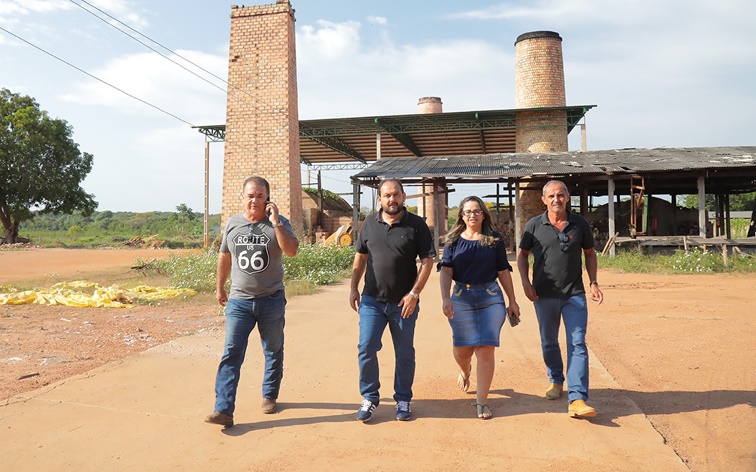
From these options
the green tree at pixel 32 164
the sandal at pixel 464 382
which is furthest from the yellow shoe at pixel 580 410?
the green tree at pixel 32 164

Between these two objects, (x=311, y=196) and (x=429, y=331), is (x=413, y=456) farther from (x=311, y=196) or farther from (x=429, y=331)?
(x=311, y=196)

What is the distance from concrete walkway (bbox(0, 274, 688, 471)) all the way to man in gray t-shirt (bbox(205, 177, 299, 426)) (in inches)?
14.1

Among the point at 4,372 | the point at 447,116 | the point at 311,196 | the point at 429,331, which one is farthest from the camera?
the point at 311,196

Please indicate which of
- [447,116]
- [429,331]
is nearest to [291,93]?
[447,116]

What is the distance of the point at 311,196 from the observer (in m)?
22.8

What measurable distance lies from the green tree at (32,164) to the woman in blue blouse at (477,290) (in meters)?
33.9

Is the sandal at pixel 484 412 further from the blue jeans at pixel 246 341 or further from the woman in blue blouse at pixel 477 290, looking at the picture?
the blue jeans at pixel 246 341

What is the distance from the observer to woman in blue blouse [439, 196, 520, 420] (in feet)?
11.8

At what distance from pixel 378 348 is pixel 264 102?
11.8 metres

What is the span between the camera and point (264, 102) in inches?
558

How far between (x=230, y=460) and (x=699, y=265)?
44.6 ft

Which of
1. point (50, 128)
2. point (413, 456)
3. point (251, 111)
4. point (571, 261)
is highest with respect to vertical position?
point (50, 128)

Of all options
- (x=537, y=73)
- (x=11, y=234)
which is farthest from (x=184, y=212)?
(x=537, y=73)

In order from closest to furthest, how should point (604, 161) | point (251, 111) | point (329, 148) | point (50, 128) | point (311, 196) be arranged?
point (251, 111) < point (604, 161) < point (311, 196) < point (329, 148) < point (50, 128)
